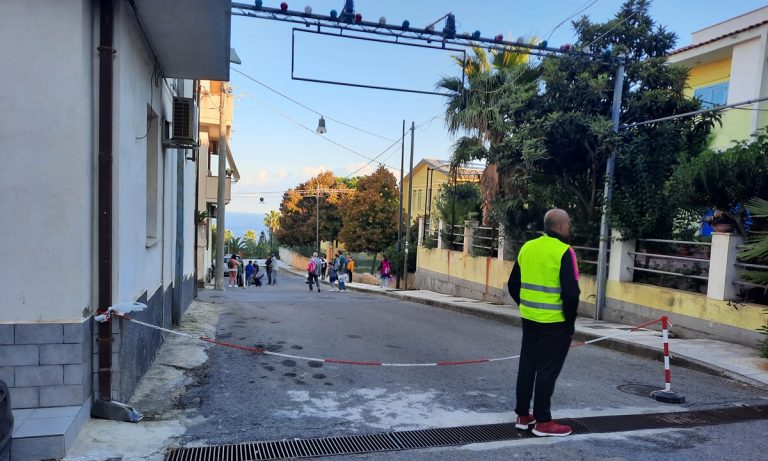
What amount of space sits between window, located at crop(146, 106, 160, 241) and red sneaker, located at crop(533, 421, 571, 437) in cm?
498

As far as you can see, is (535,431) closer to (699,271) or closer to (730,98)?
(699,271)

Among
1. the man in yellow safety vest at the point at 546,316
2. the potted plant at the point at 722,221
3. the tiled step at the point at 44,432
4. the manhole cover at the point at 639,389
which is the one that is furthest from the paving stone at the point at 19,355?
the potted plant at the point at 722,221

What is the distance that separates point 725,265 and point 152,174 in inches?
334

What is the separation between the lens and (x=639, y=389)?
607 centimetres

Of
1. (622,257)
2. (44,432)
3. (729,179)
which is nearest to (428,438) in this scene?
(44,432)

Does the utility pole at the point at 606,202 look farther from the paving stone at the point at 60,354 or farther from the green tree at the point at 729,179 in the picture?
the paving stone at the point at 60,354

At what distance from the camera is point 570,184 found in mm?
12297

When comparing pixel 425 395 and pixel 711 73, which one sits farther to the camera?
pixel 711 73

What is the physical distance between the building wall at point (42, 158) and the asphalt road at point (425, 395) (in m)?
1.60

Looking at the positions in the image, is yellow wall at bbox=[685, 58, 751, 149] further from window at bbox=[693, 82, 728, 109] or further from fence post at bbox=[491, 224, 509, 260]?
fence post at bbox=[491, 224, 509, 260]

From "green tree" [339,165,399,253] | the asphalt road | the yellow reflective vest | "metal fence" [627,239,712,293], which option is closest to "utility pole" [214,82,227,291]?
the asphalt road

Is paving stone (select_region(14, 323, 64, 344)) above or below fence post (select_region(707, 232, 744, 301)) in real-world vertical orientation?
below

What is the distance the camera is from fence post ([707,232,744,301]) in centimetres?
840

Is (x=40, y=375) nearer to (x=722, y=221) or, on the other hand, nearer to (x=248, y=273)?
(x=722, y=221)
